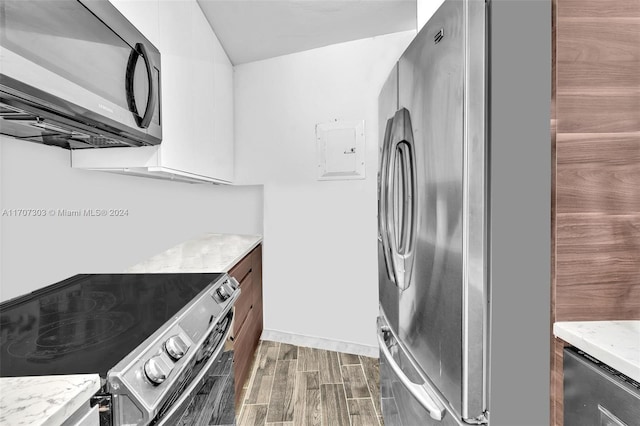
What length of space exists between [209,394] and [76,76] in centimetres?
107

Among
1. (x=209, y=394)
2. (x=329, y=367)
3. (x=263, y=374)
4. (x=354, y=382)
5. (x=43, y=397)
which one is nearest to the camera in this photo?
(x=43, y=397)

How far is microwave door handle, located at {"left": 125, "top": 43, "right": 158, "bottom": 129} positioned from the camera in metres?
1.27

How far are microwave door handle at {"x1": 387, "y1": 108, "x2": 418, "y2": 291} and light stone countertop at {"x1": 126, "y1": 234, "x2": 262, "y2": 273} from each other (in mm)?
876

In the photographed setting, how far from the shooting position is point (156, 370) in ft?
2.71

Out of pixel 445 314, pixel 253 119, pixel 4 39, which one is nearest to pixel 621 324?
pixel 445 314

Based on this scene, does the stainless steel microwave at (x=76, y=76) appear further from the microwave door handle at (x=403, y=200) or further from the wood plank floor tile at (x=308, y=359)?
the wood plank floor tile at (x=308, y=359)

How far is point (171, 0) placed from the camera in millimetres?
1729

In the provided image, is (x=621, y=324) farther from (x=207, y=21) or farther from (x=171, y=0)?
(x=207, y=21)

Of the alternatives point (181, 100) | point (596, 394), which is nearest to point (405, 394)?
point (596, 394)

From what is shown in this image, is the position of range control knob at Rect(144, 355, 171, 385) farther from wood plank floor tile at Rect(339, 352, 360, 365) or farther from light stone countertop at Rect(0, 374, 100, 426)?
wood plank floor tile at Rect(339, 352, 360, 365)

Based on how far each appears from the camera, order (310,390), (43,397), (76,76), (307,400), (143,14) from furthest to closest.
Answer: (310,390) → (307,400) → (143,14) → (76,76) → (43,397)

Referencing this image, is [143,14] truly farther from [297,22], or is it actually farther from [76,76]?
[297,22]

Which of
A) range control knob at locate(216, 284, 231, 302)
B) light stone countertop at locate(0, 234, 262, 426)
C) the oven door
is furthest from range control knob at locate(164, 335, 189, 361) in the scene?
range control knob at locate(216, 284, 231, 302)

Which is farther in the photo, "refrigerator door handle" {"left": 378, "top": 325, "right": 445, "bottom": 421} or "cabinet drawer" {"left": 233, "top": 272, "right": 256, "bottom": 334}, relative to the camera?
"cabinet drawer" {"left": 233, "top": 272, "right": 256, "bottom": 334}
